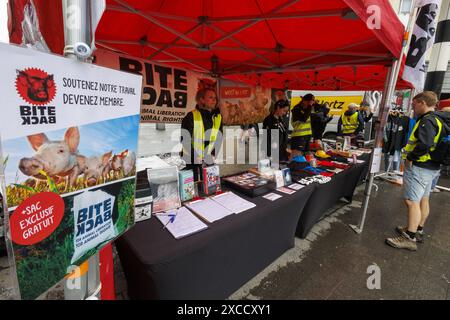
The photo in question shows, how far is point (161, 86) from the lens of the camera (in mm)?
2971

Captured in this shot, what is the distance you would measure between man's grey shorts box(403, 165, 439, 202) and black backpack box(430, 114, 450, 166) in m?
0.15

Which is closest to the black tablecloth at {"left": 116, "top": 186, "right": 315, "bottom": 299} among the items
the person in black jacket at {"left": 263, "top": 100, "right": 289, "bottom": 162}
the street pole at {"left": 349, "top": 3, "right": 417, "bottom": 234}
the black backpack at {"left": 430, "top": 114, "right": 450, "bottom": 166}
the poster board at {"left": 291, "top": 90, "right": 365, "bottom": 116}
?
the street pole at {"left": 349, "top": 3, "right": 417, "bottom": 234}

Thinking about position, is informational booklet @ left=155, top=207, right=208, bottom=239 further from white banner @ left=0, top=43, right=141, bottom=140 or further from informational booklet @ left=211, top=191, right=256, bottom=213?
white banner @ left=0, top=43, right=141, bottom=140

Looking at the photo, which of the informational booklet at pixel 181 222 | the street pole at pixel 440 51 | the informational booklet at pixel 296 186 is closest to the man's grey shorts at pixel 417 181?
the informational booklet at pixel 296 186

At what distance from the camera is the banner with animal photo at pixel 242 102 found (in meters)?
4.01

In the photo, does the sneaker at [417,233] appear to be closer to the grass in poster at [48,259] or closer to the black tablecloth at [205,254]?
the black tablecloth at [205,254]

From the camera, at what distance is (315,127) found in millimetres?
5383

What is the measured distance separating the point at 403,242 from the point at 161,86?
3.58 metres

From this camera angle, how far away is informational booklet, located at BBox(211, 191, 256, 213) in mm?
1599

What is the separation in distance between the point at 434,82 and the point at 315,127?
444 cm

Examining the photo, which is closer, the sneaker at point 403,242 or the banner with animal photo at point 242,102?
the sneaker at point 403,242

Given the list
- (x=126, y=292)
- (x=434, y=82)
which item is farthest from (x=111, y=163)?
(x=434, y=82)

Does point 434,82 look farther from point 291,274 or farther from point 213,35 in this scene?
point 291,274

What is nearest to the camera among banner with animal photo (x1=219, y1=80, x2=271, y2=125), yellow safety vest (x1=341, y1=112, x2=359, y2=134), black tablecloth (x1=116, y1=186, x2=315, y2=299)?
black tablecloth (x1=116, y1=186, x2=315, y2=299)
